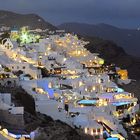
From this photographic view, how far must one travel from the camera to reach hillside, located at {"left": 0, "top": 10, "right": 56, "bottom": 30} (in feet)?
352

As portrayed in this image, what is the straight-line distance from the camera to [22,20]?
381 feet

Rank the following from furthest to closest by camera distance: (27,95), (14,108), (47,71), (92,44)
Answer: (92,44)
(47,71)
(27,95)
(14,108)

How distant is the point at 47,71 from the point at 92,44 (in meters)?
28.6

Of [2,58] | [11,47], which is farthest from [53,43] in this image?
[2,58]

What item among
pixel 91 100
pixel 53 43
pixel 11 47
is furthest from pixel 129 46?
pixel 91 100

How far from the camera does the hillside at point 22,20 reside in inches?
4221

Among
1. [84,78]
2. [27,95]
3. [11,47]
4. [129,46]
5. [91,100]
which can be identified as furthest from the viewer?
[129,46]

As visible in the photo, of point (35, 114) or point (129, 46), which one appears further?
point (129, 46)

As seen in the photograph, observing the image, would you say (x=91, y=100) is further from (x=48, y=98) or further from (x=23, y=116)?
(x=23, y=116)

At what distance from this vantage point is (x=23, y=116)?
27.2 meters

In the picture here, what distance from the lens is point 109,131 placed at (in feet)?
102

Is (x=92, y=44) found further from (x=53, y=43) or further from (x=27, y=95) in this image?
(x=27, y=95)

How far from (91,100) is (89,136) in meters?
9.30

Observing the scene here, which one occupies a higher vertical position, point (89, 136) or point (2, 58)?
point (2, 58)
